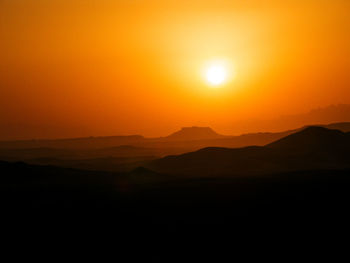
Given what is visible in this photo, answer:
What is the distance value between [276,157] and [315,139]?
1767cm

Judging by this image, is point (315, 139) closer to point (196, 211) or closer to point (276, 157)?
point (276, 157)

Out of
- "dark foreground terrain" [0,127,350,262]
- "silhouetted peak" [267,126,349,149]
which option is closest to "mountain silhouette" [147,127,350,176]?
"silhouetted peak" [267,126,349,149]

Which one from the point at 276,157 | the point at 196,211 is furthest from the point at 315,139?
the point at 196,211

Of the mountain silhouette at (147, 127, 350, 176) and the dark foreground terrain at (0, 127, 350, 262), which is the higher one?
the mountain silhouette at (147, 127, 350, 176)

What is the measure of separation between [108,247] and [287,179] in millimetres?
34909

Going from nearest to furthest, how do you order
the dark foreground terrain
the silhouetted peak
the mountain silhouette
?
the dark foreground terrain
the mountain silhouette
the silhouetted peak

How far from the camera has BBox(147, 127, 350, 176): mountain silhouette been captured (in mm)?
109500

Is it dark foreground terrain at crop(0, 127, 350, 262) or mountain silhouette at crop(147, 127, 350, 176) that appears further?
mountain silhouette at crop(147, 127, 350, 176)

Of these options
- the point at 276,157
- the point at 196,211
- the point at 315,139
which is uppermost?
the point at 315,139

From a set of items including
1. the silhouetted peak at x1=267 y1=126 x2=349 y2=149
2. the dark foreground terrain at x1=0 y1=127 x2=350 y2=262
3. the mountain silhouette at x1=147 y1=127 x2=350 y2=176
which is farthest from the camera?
the silhouetted peak at x1=267 y1=126 x2=349 y2=149

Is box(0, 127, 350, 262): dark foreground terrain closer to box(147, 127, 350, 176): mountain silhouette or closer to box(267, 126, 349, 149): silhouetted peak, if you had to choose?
box(147, 127, 350, 176): mountain silhouette

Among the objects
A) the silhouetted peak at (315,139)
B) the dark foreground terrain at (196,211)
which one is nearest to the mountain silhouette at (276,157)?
the silhouetted peak at (315,139)

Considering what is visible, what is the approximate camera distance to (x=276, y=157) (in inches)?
4739

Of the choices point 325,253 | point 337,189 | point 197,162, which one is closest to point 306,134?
point 197,162
